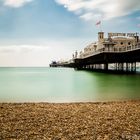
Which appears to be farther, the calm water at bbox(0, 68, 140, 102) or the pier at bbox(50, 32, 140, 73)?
the pier at bbox(50, 32, 140, 73)

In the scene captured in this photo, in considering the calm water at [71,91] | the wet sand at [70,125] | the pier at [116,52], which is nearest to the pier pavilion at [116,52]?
the pier at [116,52]

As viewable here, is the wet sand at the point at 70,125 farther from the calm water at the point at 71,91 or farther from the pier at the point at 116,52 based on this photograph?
the pier at the point at 116,52

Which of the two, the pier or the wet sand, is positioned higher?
the pier

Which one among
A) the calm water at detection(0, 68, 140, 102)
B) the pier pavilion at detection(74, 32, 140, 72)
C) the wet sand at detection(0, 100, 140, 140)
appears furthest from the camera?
the pier pavilion at detection(74, 32, 140, 72)

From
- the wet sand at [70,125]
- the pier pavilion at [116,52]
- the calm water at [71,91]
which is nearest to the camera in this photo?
the wet sand at [70,125]

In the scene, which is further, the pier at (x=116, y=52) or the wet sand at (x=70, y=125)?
the pier at (x=116, y=52)

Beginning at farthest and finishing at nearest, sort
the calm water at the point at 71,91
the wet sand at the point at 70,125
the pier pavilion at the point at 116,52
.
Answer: the pier pavilion at the point at 116,52
the calm water at the point at 71,91
the wet sand at the point at 70,125

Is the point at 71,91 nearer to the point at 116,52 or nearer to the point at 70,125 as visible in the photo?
the point at 70,125

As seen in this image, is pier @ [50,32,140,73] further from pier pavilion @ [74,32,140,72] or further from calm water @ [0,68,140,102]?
calm water @ [0,68,140,102]

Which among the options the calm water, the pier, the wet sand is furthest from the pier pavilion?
the wet sand

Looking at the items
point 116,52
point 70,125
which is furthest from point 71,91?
point 116,52

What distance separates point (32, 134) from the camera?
6.89 m

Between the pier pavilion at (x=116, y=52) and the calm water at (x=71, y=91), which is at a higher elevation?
the pier pavilion at (x=116, y=52)

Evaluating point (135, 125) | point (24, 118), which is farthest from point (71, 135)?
point (24, 118)
